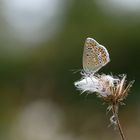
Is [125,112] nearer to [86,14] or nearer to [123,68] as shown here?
[123,68]

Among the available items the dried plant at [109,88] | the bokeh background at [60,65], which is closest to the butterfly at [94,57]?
the dried plant at [109,88]

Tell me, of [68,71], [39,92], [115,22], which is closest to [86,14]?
[115,22]

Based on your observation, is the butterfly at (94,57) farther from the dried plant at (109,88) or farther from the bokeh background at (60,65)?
the bokeh background at (60,65)

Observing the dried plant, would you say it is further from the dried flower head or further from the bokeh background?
the bokeh background

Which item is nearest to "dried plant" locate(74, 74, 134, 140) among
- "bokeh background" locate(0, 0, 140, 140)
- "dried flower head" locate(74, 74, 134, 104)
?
"dried flower head" locate(74, 74, 134, 104)

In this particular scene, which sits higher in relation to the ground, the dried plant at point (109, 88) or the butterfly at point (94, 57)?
the butterfly at point (94, 57)

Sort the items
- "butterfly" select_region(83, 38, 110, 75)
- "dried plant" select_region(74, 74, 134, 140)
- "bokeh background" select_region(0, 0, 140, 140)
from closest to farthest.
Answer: "dried plant" select_region(74, 74, 134, 140) → "butterfly" select_region(83, 38, 110, 75) → "bokeh background" select_region(0, 0, 140, 140)

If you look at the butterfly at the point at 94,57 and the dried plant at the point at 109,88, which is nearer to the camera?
the dried plant at the point at 109,88
